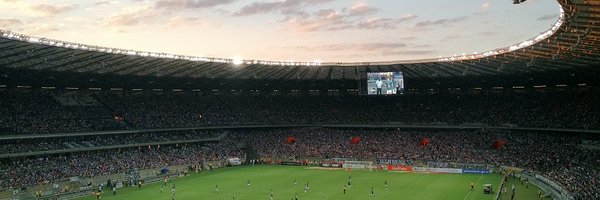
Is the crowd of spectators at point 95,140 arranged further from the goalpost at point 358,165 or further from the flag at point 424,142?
the flag at point 424,142

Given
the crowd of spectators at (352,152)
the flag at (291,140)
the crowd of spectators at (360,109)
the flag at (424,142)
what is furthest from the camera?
the flag at (291,140)

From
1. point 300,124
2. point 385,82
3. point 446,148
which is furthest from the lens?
point 300,124

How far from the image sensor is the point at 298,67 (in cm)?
6825

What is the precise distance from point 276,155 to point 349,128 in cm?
1433

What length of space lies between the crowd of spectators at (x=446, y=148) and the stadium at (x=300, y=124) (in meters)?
0.32

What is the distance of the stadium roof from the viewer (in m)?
39.4

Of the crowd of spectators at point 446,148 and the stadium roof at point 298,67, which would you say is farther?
the crowd of spectators at point 446,148

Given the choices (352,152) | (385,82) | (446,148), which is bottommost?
(352,152)

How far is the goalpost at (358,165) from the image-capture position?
215 ft

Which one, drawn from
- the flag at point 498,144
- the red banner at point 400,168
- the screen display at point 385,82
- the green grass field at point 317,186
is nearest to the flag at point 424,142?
the red banner at point 400,168

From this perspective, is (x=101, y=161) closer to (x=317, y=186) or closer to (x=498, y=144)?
(x=317, y=186)

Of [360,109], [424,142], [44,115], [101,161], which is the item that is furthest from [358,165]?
[44,115]

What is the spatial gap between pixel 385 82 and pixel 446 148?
11.8 meters

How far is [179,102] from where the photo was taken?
82.3m
